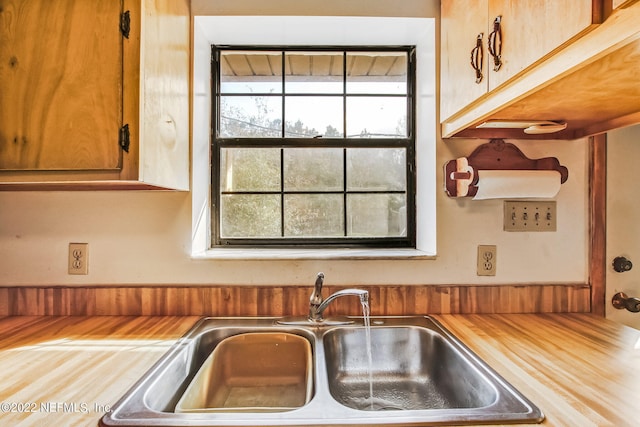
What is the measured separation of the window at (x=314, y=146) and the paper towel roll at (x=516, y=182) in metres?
0.36

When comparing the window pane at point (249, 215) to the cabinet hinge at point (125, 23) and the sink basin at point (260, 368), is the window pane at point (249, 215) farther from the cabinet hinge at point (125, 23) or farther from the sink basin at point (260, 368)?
the cabinet hinge at point (125, 23)

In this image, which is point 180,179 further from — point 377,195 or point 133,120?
point 377,195

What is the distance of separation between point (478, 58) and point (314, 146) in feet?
2.47

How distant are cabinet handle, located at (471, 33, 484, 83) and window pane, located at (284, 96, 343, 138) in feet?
2.23

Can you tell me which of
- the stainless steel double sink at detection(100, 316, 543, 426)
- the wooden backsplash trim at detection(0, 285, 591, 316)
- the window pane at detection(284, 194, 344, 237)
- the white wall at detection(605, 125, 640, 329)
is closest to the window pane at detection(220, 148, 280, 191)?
the window pane at detection(284, 194, 344, 237)

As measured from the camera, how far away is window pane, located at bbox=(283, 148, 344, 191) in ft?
5.13

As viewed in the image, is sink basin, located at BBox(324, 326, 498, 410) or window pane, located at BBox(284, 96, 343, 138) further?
window pane, located at BBox(284, 96, 343, 138)

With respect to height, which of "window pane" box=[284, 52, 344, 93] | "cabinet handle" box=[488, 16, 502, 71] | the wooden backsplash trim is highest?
"window pane" box=[284, 52, 344, 93]

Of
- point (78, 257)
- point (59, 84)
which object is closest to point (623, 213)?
point (59, 84)

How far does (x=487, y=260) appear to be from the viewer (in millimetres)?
1323

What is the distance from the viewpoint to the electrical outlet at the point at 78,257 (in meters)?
1.29

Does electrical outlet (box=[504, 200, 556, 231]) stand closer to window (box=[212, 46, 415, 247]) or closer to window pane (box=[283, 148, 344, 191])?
window (box=[212, 46, 415, 247])

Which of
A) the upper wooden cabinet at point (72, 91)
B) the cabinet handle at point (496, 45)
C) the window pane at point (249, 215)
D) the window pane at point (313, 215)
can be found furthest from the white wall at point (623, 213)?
the upper wooden cabinet at point (72, 91)

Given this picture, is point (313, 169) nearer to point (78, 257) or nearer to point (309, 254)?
point (309, 254)
